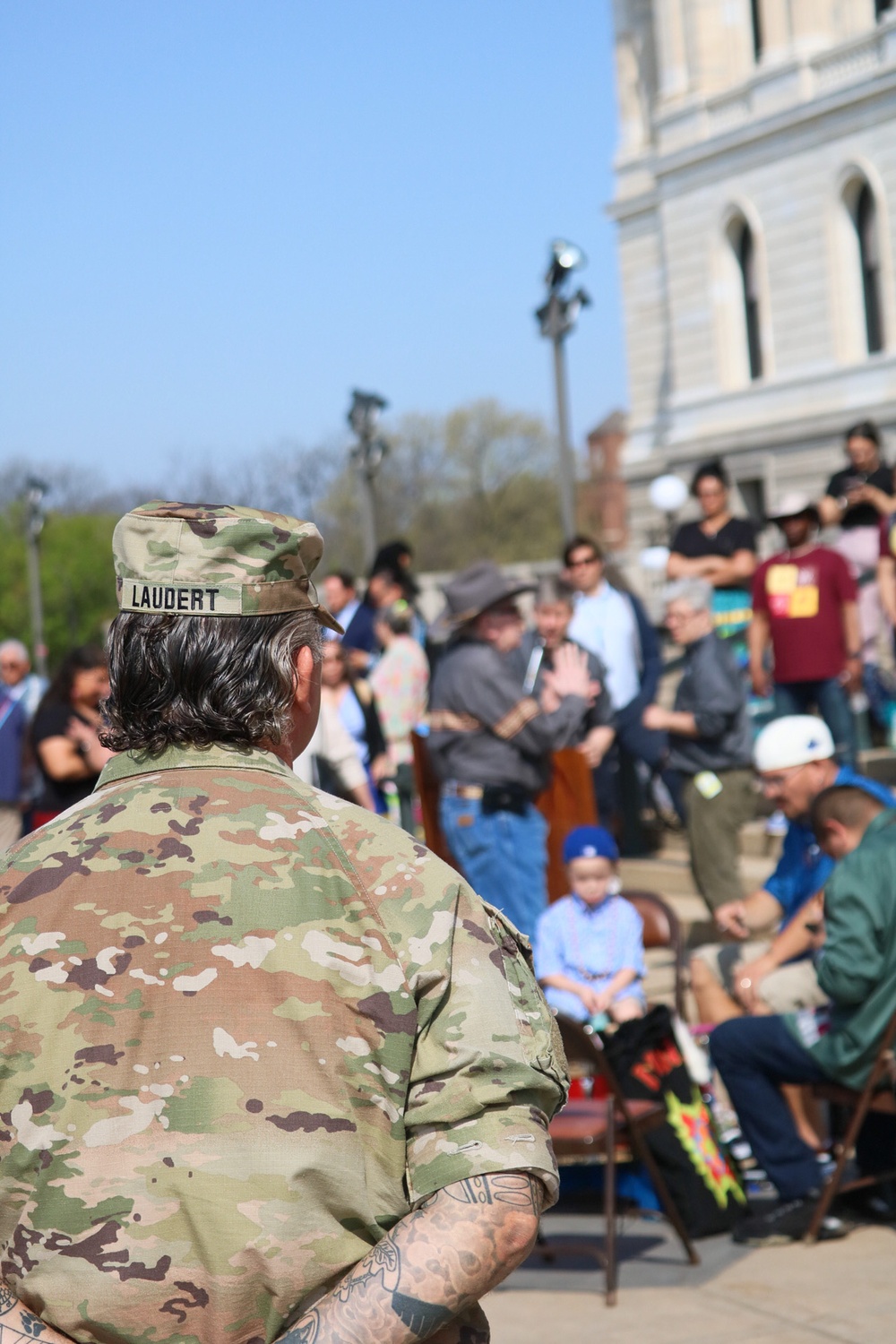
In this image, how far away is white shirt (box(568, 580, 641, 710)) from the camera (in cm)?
977

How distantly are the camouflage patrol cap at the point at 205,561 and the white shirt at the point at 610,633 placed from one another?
25.7 ft

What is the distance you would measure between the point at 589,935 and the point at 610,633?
3.51 metres

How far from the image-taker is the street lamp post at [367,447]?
1568cm

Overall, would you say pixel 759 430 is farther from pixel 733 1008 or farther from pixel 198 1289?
pixel 198 1289

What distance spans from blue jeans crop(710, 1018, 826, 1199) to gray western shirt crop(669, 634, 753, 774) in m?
2.79

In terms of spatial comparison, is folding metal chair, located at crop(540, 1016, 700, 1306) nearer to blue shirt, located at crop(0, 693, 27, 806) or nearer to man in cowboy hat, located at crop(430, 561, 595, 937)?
man in cowboy hat, located at crop(430, 561, 595, 937)

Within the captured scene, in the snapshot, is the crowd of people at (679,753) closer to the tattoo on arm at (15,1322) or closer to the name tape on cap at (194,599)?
the name tape on cap at (194,599)

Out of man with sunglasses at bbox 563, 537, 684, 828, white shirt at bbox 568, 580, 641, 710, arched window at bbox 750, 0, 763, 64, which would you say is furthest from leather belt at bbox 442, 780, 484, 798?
arched window at bbox 750, 0, 763, 64

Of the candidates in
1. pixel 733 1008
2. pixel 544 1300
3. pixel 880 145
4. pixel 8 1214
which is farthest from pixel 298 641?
pixel 880 145

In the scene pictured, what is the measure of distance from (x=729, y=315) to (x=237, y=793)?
32620mm

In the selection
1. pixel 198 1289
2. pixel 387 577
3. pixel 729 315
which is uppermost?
pixel 729 315

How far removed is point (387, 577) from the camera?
11031mm

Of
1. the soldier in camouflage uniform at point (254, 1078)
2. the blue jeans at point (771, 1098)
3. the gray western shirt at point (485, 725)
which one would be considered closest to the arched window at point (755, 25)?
the gray western shirt at point (485, 725)

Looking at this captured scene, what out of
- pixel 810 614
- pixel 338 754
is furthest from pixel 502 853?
pixel 810 614
